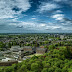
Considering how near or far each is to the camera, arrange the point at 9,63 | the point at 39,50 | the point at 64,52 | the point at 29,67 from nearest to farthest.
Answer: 1. the point at 29,67
2. the point at 9,63
3. the point at 64,52
4. the point at 39,50

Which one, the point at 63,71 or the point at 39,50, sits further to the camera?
the point at 39,50

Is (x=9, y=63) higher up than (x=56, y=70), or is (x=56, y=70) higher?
(x=56, y=70)

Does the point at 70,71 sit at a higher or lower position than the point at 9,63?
higher

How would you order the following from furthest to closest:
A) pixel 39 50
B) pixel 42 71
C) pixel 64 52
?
pixel 39 50 → pixel 64 52 → pixel 42 71

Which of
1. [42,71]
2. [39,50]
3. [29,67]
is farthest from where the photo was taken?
[39,50]

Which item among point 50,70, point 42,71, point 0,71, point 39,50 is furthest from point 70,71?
point 39,50

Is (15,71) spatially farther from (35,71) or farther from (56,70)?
(56,70)

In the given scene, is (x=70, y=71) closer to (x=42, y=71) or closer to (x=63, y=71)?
(x=63, y=71)

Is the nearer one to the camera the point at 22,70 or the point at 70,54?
the point at 22,70

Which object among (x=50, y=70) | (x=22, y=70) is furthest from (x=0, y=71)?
(x=50, y=70)
